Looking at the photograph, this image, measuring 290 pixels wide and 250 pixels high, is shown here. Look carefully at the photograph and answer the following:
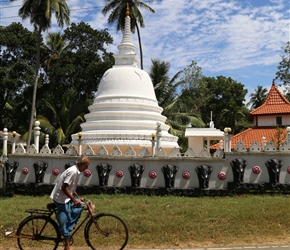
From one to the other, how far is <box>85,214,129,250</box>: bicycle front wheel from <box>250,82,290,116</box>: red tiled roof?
2378 cm

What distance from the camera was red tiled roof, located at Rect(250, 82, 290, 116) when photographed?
2949 cm

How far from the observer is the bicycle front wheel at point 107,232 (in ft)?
23.5

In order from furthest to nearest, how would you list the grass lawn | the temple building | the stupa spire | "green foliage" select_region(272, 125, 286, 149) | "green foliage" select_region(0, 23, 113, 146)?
"green foliage" select_region(0, 23, 113, 146), the temple building, the stupa spire, "green foliage" select_region(272, 125, 286, 149), the grass lawn

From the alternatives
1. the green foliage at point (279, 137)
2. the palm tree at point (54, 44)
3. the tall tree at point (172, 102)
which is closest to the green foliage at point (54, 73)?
the palm tree at point (54, 44)

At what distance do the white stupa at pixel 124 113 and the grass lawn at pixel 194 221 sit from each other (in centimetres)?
582

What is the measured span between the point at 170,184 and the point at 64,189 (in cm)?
852

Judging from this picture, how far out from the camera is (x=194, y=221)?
9906mm

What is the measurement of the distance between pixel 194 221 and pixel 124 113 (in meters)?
10.7

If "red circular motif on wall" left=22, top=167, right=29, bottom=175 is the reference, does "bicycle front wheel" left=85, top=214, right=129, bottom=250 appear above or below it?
below

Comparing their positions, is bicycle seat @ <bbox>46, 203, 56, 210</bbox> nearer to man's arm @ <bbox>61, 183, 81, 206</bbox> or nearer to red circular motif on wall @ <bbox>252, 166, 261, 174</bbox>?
man's arm @ <bbox>61, 183, 81, 206</bbox>

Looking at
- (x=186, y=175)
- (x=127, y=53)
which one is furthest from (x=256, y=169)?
(x=127, y=53)

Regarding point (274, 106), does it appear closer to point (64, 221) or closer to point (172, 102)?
point (172, 102)

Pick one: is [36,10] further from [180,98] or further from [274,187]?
[274,187]

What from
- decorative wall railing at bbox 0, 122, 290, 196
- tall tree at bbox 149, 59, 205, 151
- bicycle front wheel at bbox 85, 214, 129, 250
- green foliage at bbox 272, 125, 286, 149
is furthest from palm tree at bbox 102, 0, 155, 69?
bicycle front wheel at bbox 85, 214, 129, 250
